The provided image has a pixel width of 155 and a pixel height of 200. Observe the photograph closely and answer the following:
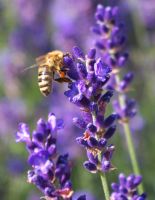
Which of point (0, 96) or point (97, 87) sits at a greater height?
point (0, 96)

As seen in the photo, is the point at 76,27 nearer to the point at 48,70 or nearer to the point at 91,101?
the point at 48,70

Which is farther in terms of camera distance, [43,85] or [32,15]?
[32,15]

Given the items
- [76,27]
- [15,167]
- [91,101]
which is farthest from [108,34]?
[76,27]

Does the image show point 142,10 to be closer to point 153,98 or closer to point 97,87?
point 153,98

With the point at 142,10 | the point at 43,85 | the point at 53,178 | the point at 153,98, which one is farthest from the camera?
the point at 142,10

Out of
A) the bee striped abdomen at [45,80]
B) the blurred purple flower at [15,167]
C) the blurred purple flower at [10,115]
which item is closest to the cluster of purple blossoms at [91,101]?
the bee striped abdomen at [45,80]

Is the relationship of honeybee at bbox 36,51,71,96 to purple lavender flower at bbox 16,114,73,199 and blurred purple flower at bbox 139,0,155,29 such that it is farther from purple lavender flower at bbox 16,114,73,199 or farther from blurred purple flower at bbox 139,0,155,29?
blurred purple flower at bbox 139,0,155,29

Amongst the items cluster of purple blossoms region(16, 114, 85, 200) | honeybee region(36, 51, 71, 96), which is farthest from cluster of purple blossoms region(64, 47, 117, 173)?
honeybee region(36, 51, 71, 96)

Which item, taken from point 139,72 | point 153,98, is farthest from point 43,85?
point 139,72
